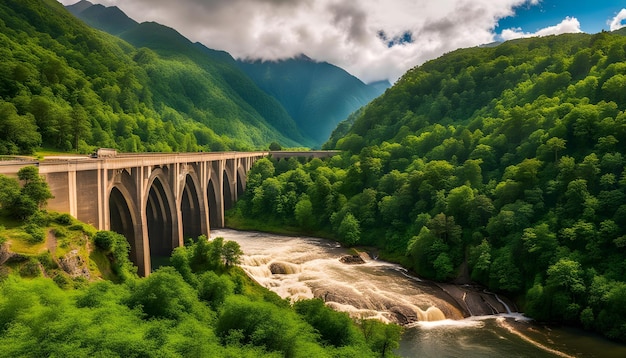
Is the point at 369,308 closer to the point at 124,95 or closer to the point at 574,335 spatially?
the point at 574,335

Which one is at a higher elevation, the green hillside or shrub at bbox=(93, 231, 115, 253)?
the green hillside

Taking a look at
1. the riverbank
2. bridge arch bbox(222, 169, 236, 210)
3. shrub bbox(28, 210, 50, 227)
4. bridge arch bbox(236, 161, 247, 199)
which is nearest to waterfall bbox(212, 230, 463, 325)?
the riverbank

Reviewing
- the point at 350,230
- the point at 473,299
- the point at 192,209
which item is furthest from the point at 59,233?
the point at 350,230

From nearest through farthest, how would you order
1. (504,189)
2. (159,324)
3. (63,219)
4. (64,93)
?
(159,324)
(63,219)
(504,189)
(64,93)

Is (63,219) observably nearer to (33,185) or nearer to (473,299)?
(33,185)

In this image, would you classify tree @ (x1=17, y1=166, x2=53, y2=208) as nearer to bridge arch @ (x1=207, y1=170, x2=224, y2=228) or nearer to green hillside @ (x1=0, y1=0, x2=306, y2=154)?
green hillside @ (x1=0, y1=0, x2=306, y2=154)

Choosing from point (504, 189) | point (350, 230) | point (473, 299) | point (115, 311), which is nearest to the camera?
A: point (115, 311)

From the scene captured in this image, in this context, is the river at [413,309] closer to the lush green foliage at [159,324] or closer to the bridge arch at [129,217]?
the lush green foliage at [159,324]
